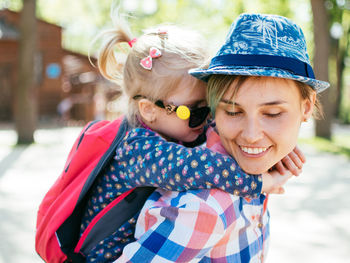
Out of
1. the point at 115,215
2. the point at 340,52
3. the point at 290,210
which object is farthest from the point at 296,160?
the point at 340,52

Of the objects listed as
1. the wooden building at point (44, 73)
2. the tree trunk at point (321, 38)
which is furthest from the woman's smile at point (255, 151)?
the wooden building at point (44, 73)

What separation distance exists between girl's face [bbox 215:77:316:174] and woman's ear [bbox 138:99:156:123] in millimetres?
393

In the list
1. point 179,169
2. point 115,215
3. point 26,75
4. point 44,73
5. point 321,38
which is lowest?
point 44,73

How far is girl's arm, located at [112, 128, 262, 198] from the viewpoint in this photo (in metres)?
1.51

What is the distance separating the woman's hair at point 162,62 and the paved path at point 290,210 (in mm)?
2483

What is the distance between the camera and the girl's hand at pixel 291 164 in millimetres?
1805

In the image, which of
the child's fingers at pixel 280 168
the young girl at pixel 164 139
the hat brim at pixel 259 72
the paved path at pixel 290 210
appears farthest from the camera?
the paved path at pixel 290 210

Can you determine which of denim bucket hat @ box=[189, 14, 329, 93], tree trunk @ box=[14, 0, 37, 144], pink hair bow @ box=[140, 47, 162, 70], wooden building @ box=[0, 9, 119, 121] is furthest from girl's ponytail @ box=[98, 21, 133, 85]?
wooden building @ box=[0, 9, 119, 121]

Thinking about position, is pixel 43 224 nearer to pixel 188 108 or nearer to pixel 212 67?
pixel 188 108

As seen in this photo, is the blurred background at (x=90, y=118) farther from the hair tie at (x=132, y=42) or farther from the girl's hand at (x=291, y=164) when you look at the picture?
the girl's hand at (x=291, y=164)

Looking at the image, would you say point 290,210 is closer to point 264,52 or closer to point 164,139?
point 164,139

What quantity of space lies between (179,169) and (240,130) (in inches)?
10.8

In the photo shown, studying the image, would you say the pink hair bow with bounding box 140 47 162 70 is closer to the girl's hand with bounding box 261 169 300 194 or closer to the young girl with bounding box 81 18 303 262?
the young girl with bounding box 81 18 303 262

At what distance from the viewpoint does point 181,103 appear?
187 cm
